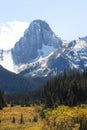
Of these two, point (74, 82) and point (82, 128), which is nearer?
point (82, 128)

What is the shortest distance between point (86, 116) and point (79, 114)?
2139 millimetres

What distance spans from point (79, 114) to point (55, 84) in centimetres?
8336

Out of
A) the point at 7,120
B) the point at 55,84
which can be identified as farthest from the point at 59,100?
the point at 7,120

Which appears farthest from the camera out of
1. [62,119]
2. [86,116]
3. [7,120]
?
[7,120]

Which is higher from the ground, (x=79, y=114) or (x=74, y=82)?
(x=74, y=82)

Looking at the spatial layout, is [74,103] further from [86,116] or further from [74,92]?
[86,116]

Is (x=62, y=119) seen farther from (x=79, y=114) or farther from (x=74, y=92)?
(x=74, y=92)

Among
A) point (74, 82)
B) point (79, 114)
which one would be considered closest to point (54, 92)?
point (74, 82)

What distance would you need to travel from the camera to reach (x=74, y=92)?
6447 inches

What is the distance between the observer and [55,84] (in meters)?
185

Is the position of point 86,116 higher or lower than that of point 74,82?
lower

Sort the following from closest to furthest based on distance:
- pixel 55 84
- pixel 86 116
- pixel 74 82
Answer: pixel 86 116
pixel 74 82
pixel 55 84

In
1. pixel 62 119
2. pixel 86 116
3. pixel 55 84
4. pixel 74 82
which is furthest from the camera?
pixel 55 84

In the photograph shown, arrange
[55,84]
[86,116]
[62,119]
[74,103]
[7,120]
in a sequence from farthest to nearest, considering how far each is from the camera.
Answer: [55,84], [74,103], [7,120], [86,116], [62,119]
